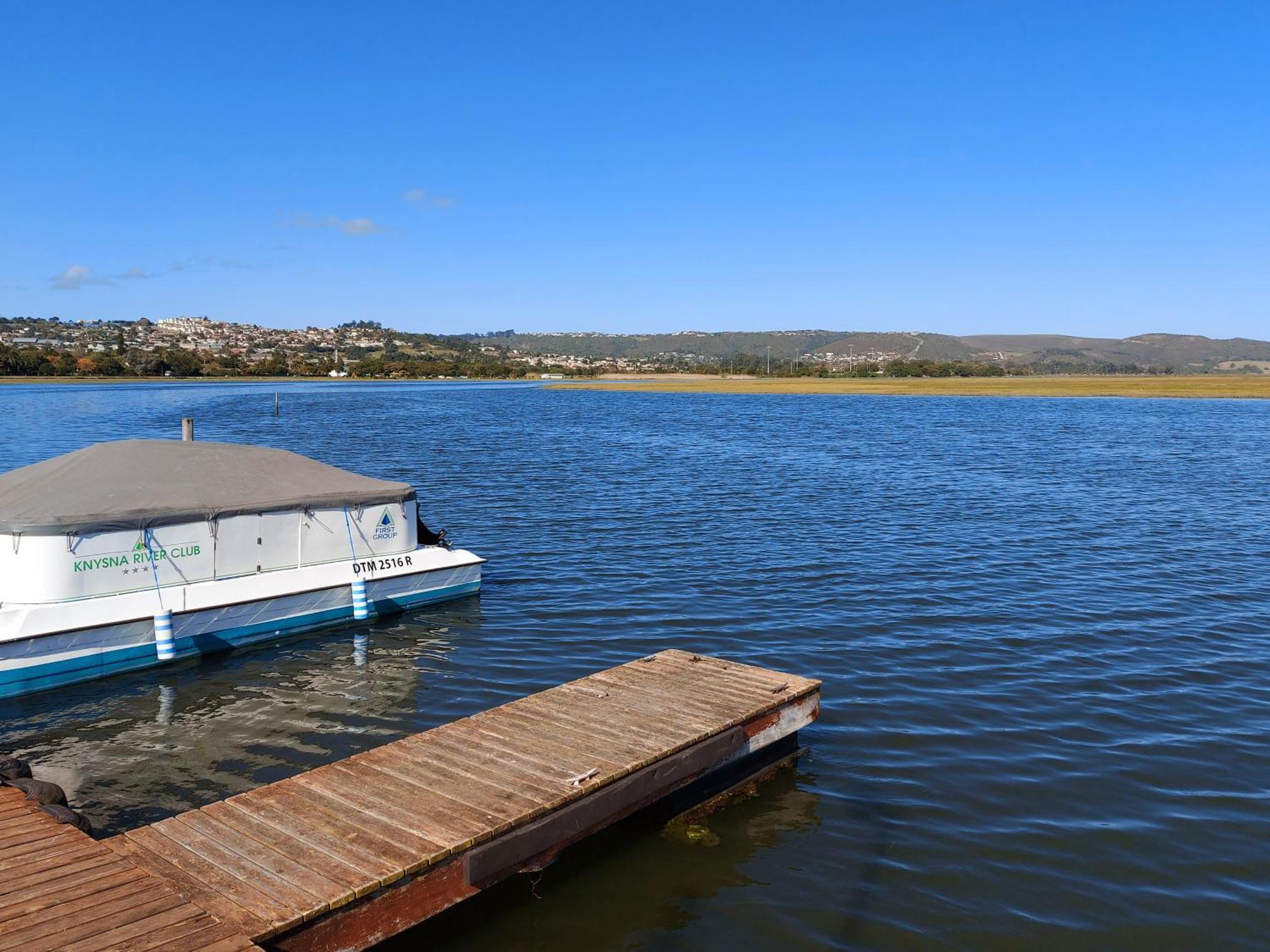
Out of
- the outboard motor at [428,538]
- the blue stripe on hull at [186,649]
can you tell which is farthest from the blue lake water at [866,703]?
the outboard motor at [428,538]

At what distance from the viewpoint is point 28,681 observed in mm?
14633

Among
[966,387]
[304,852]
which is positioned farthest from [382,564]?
[966,387]

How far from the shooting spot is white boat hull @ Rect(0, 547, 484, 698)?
14.6 meters

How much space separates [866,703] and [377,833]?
27.7ft

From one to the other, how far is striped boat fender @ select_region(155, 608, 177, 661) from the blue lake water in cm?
38

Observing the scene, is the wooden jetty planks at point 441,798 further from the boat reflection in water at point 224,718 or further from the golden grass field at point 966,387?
the golden grass field at point 966,387

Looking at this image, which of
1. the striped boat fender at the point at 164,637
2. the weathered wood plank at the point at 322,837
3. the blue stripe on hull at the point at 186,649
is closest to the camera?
the weathered wood plank at the point at 322,837

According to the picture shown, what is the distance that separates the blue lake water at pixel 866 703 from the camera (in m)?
9.20

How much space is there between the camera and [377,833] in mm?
8328

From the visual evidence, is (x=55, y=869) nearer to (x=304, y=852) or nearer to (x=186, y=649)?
(x=304, y=852)

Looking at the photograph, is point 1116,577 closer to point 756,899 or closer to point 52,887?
point 756,899

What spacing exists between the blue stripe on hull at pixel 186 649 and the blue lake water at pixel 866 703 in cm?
31

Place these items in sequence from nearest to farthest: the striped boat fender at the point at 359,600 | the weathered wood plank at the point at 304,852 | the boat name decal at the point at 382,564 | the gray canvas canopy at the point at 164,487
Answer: the weathered wood plank at the point at 304,852, the gray canvas canopy at the point at 164,487, the striped boat fender at the point at 359,600, the boat name decal at the point at 382,564

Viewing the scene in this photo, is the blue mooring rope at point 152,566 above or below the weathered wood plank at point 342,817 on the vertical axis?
above
